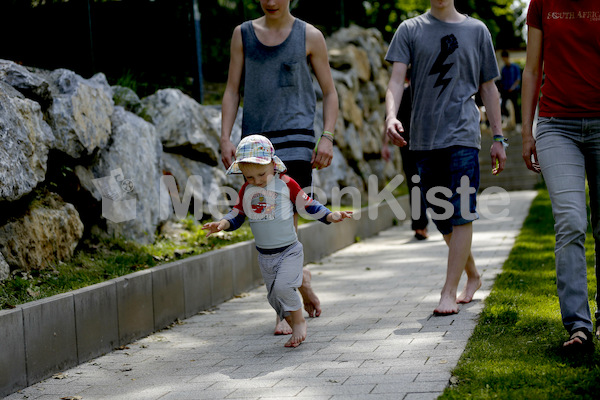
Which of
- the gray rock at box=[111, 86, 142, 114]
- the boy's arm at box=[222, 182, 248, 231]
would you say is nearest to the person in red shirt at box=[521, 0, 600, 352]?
the boy's arm at box=[222, 182, 248, 231]

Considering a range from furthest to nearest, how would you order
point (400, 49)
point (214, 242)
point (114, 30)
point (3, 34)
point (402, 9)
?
1. point (402, 9)
2. point (114, 30)
3. point (214, 242)
4. point (3, 34)
5. point (400, 49)

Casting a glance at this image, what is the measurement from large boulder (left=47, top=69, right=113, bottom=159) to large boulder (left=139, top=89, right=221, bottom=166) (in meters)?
1.55

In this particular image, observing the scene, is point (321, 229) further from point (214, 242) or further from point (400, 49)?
point (400, 49)

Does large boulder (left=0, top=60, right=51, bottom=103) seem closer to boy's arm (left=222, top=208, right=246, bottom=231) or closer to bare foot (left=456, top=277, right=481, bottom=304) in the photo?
boy's arm (left=222, top=208, right=246, bottom=231)

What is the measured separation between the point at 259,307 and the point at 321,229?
3.12m

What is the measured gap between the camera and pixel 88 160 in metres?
6.90

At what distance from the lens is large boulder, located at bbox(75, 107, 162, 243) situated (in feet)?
22.4

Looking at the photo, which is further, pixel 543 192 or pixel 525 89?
pixel 543 192

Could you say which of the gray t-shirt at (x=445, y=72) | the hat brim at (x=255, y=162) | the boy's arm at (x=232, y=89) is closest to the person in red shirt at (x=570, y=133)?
the gray t-shirt at (x=445, y=72)

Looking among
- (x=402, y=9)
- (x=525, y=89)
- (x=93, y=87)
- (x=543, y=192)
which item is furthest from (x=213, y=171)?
(x=402, y=9)

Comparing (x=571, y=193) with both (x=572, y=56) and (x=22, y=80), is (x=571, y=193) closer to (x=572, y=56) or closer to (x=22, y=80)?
(x=572, y=56)

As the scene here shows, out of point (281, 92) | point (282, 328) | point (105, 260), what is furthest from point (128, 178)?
point (282, 328)

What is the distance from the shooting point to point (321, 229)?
31.4 feet

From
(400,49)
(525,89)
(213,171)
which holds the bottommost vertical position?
(213,171)
